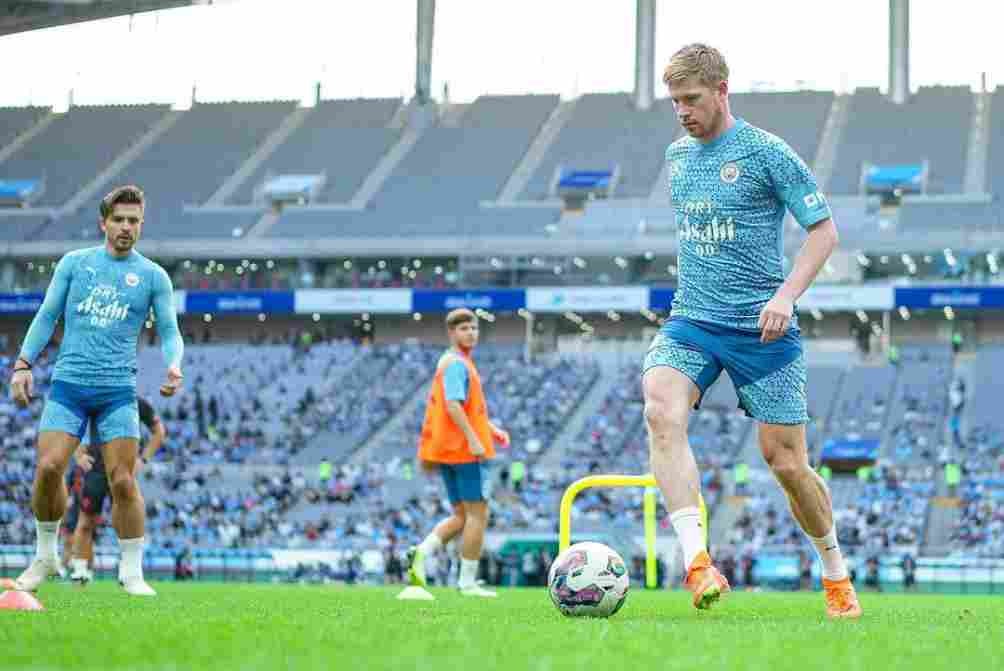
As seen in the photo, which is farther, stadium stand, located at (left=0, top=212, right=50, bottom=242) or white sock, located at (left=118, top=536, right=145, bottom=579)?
stadium stand, located at (left=0, top=212, right=50, bottom=242)

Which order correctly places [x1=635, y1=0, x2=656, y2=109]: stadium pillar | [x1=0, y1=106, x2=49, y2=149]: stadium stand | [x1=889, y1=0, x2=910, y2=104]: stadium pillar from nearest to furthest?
[x1=889, y1=0, x2=910, y2=104]: stadium pillar < [x1=635, y1=0, x2=656, y2=109]: stadium pillar < [x1=0, y1=106, x2=49, y2=149]: stadium stand

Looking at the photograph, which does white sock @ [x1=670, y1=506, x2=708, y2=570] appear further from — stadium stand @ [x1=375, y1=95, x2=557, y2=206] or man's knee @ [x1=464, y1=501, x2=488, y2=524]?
stadium stand @ [x1=375, y1=95, x2=557, y2=206]

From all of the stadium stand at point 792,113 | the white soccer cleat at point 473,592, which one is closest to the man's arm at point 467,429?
the white soccer cleat at point 473,592

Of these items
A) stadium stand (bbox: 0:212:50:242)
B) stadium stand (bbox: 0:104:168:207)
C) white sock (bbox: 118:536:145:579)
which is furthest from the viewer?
stadium stand (bbox: 0:104:168:207)

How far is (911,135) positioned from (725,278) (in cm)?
5473

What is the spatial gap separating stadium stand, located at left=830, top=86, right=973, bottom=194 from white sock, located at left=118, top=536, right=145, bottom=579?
5002 cm

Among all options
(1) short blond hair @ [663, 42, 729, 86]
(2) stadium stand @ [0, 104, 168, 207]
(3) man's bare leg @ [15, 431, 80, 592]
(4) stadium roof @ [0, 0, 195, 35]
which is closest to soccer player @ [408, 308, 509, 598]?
(3) man's bare leg @ [15, 431, 80, 592]

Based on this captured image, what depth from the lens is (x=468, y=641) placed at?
5242mm

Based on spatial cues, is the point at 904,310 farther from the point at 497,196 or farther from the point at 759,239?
the point at 759,239

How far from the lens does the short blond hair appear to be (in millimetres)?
6965

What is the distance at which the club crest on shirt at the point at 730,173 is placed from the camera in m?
7.12

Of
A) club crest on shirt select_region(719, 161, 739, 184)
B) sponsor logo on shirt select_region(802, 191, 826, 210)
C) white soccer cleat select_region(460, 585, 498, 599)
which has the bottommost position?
white soccer cleat select_region(460, 585, 498, 599)

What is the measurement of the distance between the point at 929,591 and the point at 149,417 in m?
19.8

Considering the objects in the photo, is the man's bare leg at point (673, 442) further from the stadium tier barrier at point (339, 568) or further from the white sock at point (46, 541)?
the stadium tier barrier at point (339, 568)
